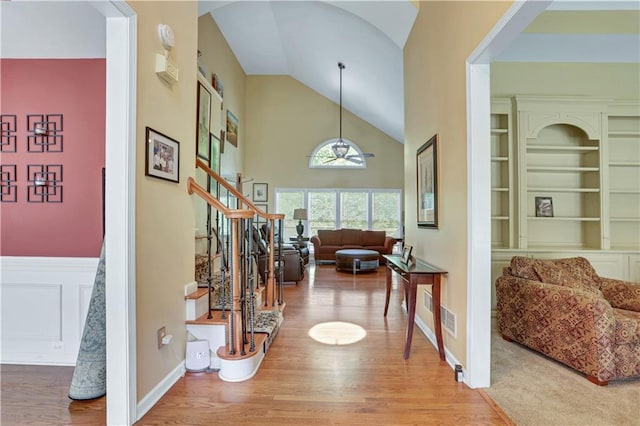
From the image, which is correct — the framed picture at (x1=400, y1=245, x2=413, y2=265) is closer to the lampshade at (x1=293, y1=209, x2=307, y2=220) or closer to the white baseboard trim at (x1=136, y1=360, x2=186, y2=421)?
the white baseboard trim at (x1=136, y1=360, x2=186, y2=421)

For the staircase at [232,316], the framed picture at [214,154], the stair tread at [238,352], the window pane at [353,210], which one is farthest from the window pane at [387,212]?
the stair tread at [238,352]

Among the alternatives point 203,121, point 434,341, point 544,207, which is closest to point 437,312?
point 434,341

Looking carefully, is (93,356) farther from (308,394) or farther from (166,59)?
(166,59)

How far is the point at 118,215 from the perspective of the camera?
1.75 meters

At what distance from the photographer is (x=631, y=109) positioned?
12.3 ft

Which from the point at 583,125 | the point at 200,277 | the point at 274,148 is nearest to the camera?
the point at 200,277

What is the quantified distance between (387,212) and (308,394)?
7306 mm

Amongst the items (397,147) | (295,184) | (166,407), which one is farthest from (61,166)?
(397,147)

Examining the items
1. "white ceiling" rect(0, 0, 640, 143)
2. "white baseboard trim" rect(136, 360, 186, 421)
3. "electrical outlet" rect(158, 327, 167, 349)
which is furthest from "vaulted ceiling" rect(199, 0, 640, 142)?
"white baseboard trim" rect(136, 360, 186, 421)

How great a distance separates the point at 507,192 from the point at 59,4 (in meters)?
4.55

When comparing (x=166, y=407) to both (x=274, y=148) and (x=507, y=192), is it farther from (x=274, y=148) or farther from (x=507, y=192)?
(x=274, y=148)

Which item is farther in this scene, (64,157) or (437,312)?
(437,312)

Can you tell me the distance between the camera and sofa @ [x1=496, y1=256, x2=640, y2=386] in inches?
88.2

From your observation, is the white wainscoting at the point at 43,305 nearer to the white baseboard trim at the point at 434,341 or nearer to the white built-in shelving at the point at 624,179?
the white baseboard trim at the point at 434,341
